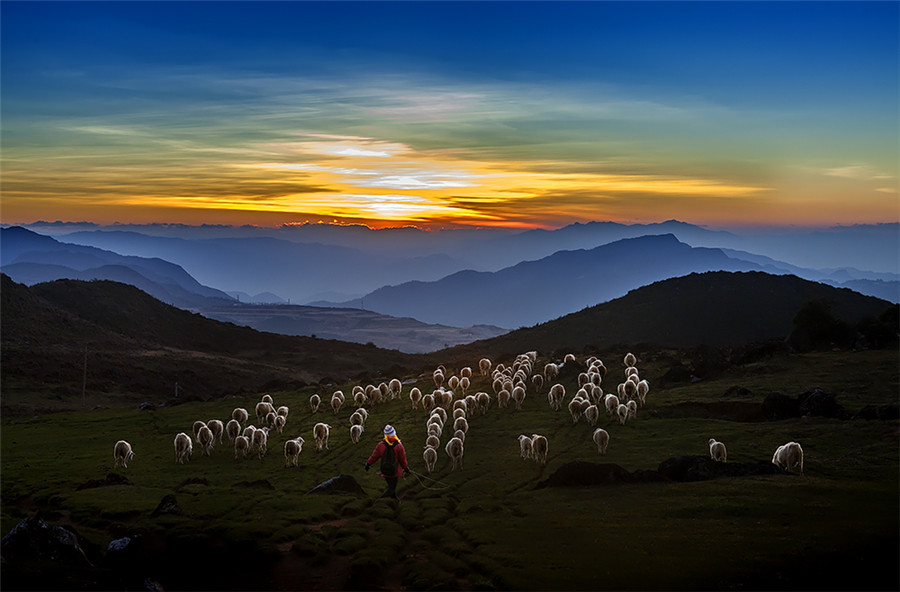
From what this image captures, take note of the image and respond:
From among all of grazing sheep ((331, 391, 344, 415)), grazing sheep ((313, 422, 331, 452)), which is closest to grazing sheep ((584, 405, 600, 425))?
grazing sheep ((313, 422, 331, 452))

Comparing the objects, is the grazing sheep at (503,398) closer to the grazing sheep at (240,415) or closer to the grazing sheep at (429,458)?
the grazing sheep at (429,458)

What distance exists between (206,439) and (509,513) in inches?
745

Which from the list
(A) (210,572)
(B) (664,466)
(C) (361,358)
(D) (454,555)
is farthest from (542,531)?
(C) (361,358)

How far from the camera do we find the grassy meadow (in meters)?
17.2

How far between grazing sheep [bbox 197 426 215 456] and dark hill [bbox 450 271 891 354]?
202 feet

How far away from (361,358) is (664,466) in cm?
8987

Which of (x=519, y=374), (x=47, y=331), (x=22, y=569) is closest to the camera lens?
(x=22, y=569)

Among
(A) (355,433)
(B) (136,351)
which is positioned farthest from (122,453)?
(B) (136,351)

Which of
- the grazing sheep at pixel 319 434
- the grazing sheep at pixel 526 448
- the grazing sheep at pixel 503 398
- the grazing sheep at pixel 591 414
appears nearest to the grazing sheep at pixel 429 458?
the grazing sheep at pixel 526 448

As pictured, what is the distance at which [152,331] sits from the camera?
407 feet

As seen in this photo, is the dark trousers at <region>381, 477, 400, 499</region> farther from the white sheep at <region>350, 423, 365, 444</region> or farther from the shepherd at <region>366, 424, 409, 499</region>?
the white sheep at <region>350, 423, 365, 444</region>

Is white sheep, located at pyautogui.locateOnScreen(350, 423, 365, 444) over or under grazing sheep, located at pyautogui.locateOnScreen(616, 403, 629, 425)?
under

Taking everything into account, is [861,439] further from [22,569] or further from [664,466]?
[22,569]

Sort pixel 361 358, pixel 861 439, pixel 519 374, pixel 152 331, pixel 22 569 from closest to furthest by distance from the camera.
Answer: pixel 22 569 < pixel 861 439 < pixel 519 374 < pixel 361 358 < pixel 152 331
